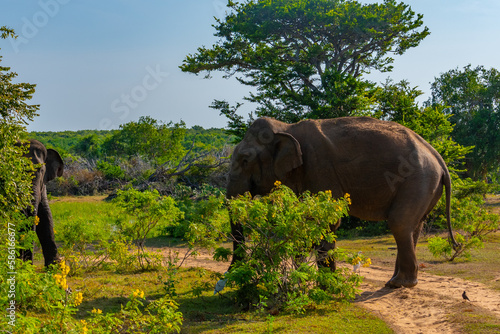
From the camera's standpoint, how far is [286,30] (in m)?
23.4

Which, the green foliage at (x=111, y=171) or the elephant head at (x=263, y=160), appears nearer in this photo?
the elephant head at (x=263, y=160)

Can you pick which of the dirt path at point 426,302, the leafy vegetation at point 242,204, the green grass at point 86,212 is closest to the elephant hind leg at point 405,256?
the dirt path at point 426,302

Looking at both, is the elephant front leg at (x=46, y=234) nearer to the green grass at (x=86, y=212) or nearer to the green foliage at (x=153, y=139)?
the green grass at (x=86, y=212)

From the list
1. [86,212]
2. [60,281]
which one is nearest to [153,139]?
[86,212]

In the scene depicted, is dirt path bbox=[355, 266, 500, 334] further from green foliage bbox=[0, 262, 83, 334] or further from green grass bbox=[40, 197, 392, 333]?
green foliage bbox=[0, 262, 83, 334]

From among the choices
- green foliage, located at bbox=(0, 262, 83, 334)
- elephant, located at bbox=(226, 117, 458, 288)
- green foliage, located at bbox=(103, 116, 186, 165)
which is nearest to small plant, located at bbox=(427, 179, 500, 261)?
elephant, located at bbox=(226, 117, 458, 288)

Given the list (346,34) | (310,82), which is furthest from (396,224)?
(346,34)

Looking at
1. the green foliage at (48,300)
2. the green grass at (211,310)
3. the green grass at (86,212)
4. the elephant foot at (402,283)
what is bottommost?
the green grass at (211,310)

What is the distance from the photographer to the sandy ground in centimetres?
640

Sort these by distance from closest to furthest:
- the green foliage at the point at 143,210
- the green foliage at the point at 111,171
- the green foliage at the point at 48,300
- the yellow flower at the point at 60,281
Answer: the green foliage at the point at 48,300, the yellow flower at the point at 60,281, the green foliage at the point at 143,210, the green foliage at the point at 111,171

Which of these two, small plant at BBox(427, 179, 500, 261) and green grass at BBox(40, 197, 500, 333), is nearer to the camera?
green grass at BBox(40, 197, 500, 333)

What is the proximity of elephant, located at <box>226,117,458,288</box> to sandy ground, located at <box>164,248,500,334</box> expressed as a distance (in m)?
0.46

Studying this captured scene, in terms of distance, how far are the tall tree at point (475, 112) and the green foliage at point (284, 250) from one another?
28996mm

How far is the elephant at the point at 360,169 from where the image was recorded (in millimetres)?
8336
